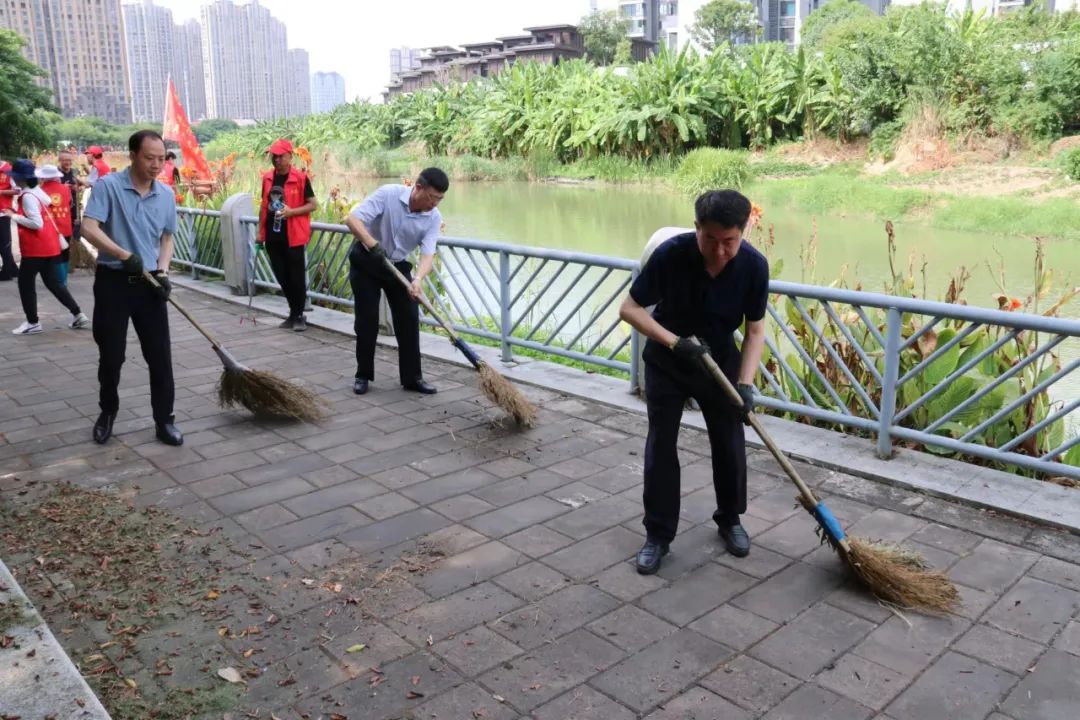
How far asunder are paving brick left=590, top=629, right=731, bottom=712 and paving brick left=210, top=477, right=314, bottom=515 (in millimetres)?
1986

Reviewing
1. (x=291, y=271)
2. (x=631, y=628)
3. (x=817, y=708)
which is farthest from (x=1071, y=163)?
(x=817, y=708)

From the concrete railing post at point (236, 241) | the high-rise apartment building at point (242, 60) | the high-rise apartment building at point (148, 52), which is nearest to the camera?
the concrete railing post at point (236, 241)

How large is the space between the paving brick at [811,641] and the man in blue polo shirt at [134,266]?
3330 mm

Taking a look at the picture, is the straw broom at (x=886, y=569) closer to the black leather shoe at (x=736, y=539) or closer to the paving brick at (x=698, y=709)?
the black leather shoe at (x=736, y=539)

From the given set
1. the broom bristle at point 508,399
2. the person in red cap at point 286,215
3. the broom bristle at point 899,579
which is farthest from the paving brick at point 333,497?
the person in red cap at point 286,215

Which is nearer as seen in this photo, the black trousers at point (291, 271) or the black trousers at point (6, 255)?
the black trousers at point (291, 271)

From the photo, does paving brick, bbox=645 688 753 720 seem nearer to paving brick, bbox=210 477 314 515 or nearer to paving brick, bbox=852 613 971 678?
paving brick, bbox=852 613 971 678

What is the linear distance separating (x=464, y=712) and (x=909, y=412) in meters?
2.79

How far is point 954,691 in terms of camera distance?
2648 millimetres

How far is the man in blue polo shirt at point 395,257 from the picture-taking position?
5.50 m

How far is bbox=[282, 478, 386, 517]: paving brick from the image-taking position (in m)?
4.02

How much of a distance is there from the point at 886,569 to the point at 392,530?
1.92 metres

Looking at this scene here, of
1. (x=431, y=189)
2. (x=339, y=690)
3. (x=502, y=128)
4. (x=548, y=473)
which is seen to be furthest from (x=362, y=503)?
(x=502, y=128)

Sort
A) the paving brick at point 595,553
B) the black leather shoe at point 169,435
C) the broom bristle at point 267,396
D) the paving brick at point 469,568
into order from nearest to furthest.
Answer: the paving brick at point 469,568 → the paving brick at point 595,553 → the black leather shoe at point 169,435 → the broom bristle at point 267,396
